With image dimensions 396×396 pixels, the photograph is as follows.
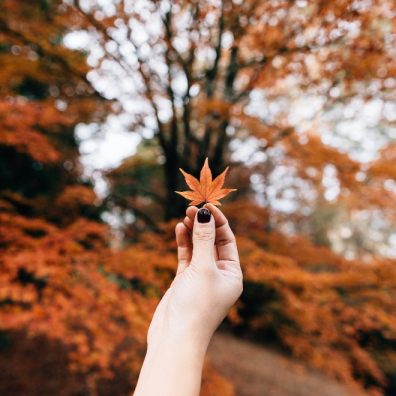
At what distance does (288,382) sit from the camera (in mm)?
7875

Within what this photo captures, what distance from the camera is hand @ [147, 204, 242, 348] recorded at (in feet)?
3.58

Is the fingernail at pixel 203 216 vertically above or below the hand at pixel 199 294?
above

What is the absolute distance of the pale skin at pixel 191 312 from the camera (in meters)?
0.96

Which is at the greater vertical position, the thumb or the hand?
the thumb

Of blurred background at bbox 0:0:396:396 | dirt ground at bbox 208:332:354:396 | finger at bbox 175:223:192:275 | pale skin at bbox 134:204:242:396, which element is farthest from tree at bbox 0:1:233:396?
dirt ground at bbox 208:332:354:396

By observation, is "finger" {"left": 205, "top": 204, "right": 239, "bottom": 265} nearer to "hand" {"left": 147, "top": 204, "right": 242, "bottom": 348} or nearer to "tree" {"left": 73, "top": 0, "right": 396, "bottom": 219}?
"hand" {"left": 147, "top": 204, "right": 242, "bottom": 348}

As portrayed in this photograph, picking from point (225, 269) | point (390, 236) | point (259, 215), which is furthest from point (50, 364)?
point (390, 236)

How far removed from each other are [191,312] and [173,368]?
0.19 meters

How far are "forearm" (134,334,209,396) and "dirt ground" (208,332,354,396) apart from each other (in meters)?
6.88

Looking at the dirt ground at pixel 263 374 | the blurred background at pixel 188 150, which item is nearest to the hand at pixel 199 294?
the blurred background at pixel 188 150

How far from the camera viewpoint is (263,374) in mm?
7992

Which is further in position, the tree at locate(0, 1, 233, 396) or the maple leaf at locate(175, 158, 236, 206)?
the tree at locate(0, 1, 233, 396)

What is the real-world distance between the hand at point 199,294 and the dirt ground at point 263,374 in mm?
6814

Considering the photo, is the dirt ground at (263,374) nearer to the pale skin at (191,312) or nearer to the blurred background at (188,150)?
the blurred background at (188,150)
